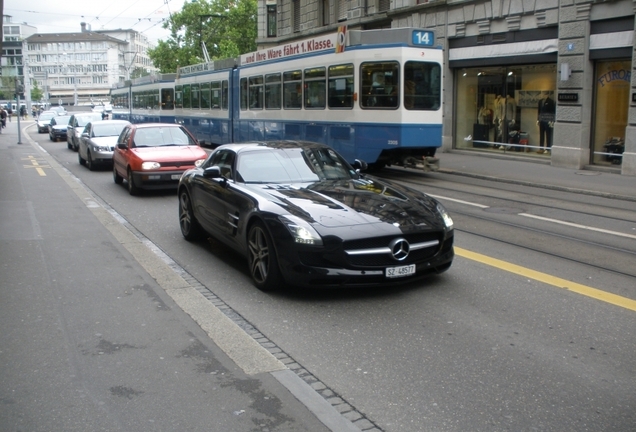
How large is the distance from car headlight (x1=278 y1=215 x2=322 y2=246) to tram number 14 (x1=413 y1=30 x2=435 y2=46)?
1100cm

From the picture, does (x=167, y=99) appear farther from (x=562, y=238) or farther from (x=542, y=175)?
(x=562, y=238)

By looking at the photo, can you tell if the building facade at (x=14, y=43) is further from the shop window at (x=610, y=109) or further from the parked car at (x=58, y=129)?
the shop window at (x=610, y=109)

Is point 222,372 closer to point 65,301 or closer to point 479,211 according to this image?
point 65,301

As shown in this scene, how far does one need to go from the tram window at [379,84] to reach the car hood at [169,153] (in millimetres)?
4395

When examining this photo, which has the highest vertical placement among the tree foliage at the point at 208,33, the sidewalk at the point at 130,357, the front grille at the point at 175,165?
the tree foliage at the point at 208,33

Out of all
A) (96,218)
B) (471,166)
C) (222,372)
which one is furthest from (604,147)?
(222,372)

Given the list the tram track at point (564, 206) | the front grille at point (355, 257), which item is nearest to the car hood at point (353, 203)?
the front grille at point (355, 257)

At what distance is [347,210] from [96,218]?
661 cm

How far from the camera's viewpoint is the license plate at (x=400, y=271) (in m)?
6.74

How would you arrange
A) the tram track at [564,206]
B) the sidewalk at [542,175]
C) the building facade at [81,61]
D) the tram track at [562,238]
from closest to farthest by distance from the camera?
the tram track at [562,238], the tram track at [564,206], the sidewalk at [542,175], the building facade at [81,61]

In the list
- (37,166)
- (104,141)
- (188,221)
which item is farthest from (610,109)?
(37,166)

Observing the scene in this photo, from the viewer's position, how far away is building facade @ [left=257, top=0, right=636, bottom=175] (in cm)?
1917

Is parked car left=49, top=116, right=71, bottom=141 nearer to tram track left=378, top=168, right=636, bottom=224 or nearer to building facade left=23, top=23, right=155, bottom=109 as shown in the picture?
tram track left=378, top=168, right=636, bottom=224

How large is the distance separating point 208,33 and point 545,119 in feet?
158
